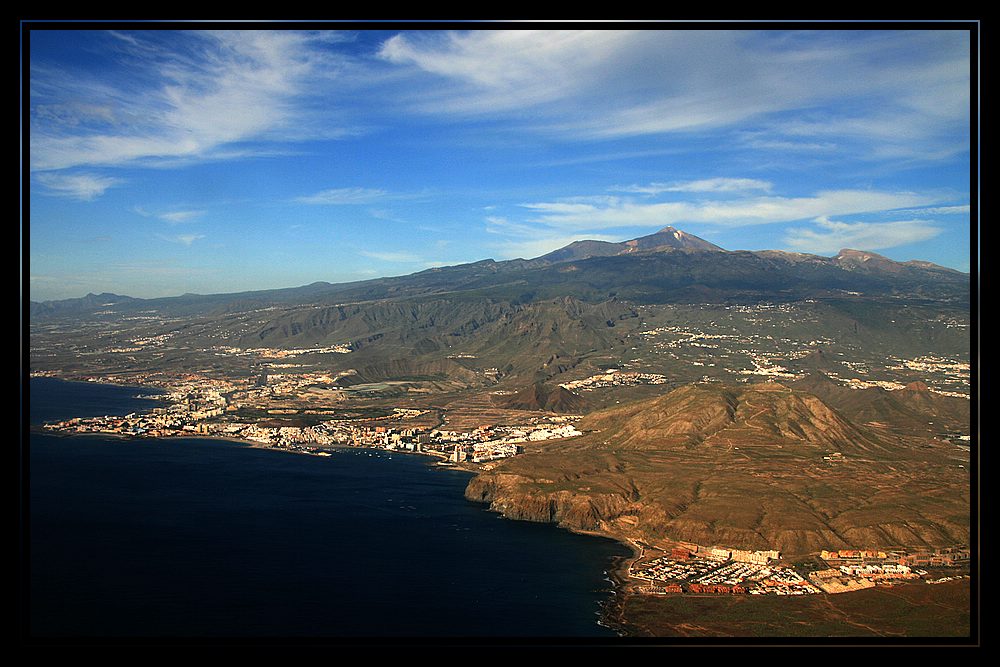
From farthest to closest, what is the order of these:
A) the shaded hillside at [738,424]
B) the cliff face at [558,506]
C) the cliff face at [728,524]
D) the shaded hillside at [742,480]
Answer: the shaded hillside at [738,424] → the cliff face at [558,506] → the shaded hillside at [742,480] → the cliff face at [728,524]

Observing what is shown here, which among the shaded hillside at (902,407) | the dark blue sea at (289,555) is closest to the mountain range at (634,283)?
the shaded hillside at (902,407)

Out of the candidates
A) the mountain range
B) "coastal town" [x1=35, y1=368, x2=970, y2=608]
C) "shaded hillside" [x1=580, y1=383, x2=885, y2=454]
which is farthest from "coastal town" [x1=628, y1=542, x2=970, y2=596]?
the mountain range

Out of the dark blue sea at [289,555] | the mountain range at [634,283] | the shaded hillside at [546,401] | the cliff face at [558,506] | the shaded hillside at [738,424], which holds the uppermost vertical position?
the mountain range at [634,283]

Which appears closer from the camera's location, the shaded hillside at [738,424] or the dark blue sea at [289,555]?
the dark blue sea at [289,555]

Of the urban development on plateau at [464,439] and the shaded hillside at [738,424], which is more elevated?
the shaded hillside at [738,424]

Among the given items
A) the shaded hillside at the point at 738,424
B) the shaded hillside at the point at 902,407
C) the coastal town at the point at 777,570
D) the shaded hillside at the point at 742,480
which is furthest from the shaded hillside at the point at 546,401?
the coastal town at the point at 777,570

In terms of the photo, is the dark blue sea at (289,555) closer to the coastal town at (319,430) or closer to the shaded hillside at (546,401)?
the coastal town at (319,430)

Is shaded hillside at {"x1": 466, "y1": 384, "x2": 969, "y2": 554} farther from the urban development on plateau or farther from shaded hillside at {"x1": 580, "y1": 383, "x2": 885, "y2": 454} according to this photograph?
the urban development on plateau

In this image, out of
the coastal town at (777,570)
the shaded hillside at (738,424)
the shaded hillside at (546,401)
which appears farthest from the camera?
the shaded hillside at (546,401)

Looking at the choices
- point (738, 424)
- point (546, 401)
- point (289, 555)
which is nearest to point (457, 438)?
point (546, 401)
